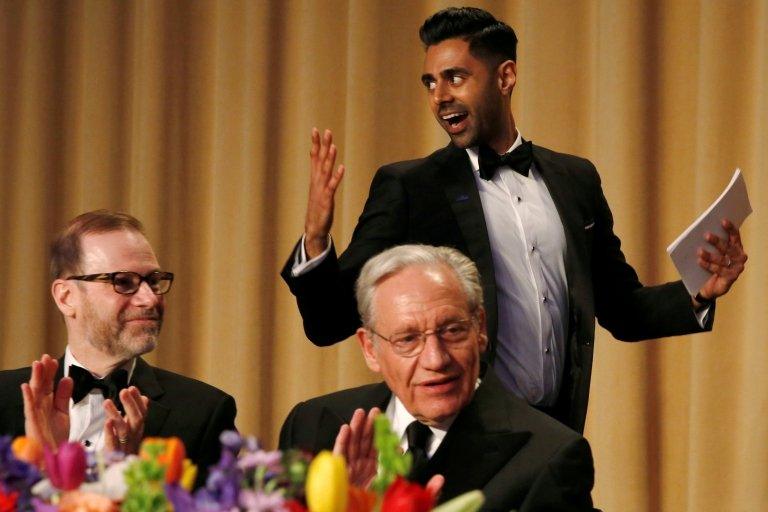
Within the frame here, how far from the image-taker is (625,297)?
276 centimetres

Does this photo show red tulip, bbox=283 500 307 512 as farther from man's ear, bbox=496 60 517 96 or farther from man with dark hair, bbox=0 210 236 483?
man's ear, bbox=496 60 517 96

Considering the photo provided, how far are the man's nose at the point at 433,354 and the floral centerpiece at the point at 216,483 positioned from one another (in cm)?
86

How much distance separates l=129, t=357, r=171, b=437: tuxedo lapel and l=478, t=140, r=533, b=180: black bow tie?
785 mm

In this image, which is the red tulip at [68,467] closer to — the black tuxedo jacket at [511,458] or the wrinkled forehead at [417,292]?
the black tuxedo jacket at [511,458]

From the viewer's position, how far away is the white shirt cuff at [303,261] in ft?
7.70

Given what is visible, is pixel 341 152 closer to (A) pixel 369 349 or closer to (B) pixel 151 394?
(B) pixel 151 394

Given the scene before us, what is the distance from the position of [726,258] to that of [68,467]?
1.75 m

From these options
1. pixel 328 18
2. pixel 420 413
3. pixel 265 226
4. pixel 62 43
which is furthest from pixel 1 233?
pixel 420 413

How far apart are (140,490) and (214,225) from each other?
334 cm

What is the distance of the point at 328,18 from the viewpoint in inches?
168

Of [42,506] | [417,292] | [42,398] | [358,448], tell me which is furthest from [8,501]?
[417,292]

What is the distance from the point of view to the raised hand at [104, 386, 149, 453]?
1.84m

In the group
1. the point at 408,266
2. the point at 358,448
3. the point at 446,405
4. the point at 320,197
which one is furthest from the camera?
the point at 320,197

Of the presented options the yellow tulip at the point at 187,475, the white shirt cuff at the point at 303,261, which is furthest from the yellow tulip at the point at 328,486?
the white shirt cuff at the point at 303,261
